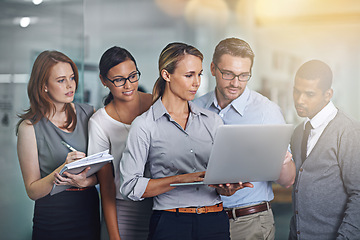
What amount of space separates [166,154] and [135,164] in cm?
19

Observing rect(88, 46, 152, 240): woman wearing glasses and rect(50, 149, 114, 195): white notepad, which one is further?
rect(88, 46, 152, 240): woman wearing glasses

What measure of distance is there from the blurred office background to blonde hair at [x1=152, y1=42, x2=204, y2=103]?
308mm

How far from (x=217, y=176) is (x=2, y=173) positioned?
1.99 metres

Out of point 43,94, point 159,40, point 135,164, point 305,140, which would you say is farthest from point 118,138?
point 305,140

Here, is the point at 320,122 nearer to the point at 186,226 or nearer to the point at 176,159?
the point at 176,159

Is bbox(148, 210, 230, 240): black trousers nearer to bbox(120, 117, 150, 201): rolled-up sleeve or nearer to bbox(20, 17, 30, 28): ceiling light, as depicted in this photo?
bbox(120, 117, 150, 201): rolled-up sleeve

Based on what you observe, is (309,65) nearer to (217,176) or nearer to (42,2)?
(217,176)

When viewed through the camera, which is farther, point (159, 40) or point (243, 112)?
point (159, 40)

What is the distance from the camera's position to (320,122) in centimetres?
315

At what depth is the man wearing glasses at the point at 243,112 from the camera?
120 inches

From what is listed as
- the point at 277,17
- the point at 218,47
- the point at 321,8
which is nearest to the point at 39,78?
the point at 218,47

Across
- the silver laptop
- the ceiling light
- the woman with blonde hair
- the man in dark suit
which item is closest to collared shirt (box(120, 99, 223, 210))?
the silver laptop

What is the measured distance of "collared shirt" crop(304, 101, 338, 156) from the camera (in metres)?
3.12

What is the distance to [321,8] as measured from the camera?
10.5ft
